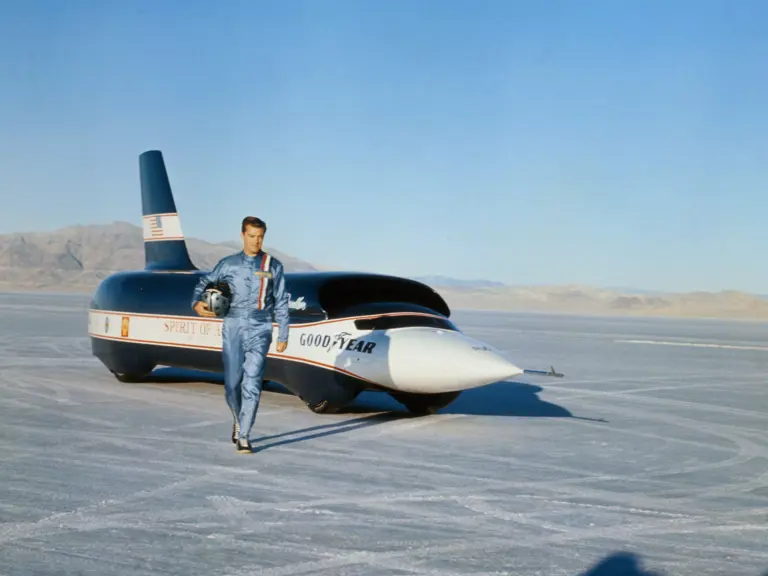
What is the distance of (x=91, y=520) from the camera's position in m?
6.19

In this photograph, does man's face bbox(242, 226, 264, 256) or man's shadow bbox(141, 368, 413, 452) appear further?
man's shadow bbox(141, 368, 413, 452)

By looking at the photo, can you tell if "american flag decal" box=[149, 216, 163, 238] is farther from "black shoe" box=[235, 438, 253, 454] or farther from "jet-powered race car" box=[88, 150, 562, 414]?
"black shoe" box=[235, 438, 253, 454]

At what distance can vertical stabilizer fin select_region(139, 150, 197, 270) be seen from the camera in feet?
53.9

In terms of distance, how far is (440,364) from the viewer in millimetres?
10734

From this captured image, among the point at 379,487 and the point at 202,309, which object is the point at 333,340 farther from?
the point at 379,487

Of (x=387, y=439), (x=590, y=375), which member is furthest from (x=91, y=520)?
(x=590, y=375)

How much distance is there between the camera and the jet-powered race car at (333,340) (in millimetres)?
10867

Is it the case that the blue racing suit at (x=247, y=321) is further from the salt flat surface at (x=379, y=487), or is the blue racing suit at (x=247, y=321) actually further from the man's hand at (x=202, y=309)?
the salt flat surface at (x=379, y=487)

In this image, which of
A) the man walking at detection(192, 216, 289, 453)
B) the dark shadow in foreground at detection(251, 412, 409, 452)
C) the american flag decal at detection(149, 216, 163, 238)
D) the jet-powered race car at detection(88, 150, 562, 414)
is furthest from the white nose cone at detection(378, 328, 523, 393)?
the american flag decal at detection(149, 216, 163, 238)

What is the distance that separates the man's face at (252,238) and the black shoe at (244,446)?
1938mm

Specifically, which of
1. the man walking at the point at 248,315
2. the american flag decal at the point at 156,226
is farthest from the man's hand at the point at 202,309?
the american flag decal at the point at 156,226

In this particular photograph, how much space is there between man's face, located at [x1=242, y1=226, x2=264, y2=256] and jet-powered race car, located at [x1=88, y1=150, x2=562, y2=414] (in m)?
2.76

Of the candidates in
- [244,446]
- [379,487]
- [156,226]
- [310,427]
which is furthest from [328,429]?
Result: [156,226]

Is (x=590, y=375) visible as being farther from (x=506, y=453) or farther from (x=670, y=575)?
(x=670, y=575)
